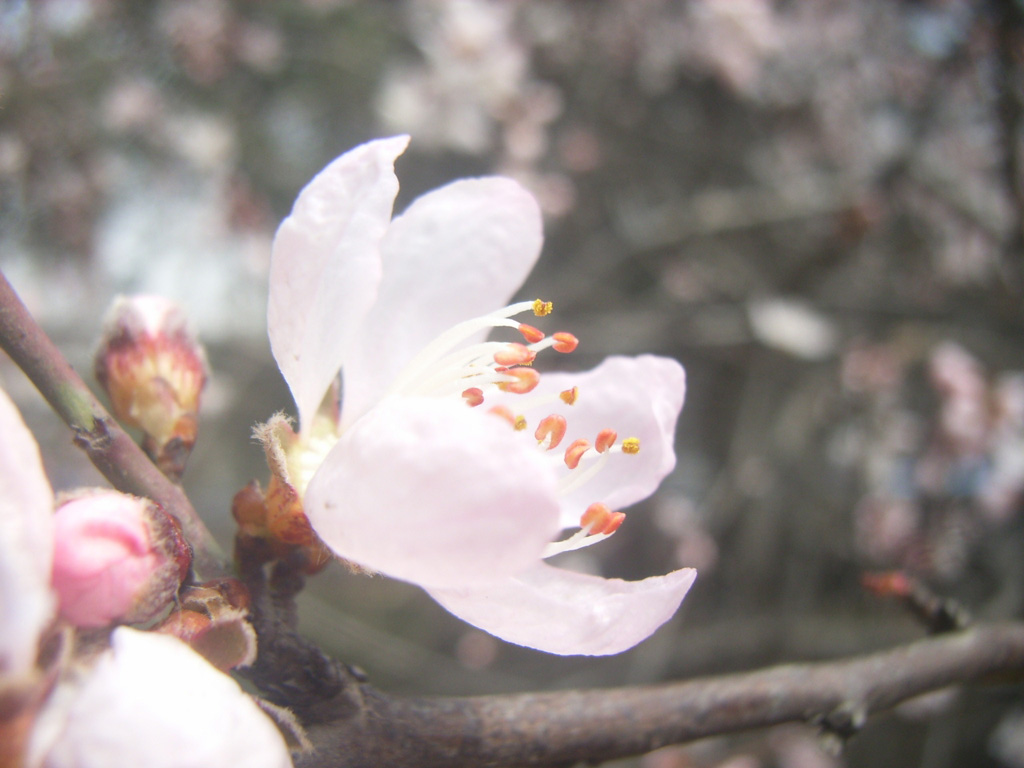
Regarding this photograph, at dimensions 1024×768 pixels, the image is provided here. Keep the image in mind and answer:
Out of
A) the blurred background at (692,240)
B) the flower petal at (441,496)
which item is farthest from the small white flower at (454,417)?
the blurred background at (692,240)

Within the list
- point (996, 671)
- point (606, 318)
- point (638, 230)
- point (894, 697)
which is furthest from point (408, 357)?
point (638, 230)

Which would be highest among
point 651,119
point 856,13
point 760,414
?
point 856,13

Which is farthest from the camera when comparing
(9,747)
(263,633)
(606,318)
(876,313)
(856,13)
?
(856,13)

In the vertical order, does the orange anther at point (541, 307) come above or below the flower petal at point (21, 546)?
below

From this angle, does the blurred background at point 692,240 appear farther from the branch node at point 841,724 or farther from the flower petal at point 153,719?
the flower petal at point 153,719

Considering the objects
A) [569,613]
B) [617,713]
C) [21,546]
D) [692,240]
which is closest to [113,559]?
[21,546]

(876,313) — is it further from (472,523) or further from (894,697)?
(472,523)

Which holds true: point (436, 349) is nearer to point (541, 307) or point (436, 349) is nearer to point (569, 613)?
point (541, 307)
